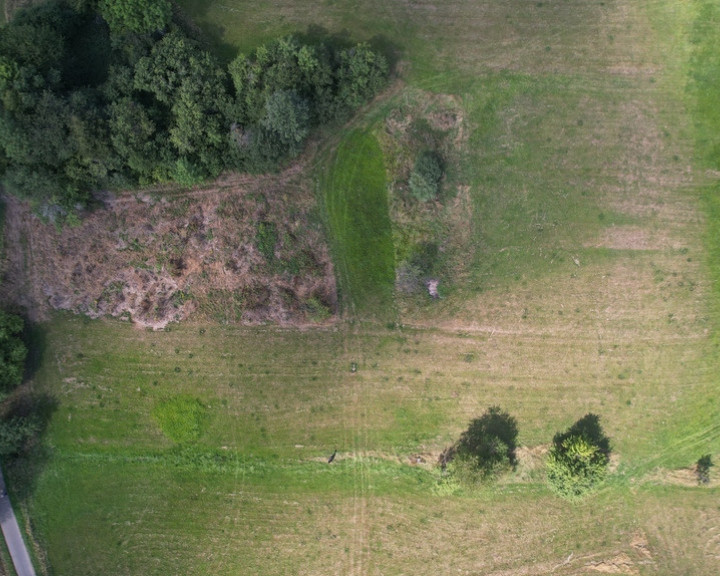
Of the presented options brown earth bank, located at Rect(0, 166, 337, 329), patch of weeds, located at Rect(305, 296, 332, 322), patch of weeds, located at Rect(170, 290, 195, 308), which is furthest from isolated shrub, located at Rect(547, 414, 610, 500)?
patch of weeds, located at Rect(170, 290, 195, 308)

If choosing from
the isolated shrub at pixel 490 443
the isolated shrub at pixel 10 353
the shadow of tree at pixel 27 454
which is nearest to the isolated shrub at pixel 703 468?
the isolated shrub at pixel 490 443

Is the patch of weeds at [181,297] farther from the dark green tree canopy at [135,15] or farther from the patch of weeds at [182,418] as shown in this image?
the dark green tree canopy at [135,15]

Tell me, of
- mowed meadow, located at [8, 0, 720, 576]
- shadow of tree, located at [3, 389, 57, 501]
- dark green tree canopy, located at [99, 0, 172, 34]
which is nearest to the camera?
dark green tree canopy, located at [99, 0, 172, 34]

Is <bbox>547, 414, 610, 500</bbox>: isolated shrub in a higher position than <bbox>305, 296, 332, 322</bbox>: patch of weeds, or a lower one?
lower

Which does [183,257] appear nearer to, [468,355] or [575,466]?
[468,355]

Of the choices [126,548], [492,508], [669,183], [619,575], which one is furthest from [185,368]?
[669,183]

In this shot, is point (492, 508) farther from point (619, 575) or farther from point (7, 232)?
point (7, 232)

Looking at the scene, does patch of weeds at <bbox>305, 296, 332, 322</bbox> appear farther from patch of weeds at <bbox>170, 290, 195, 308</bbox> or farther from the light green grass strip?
patch of weeds at <bbox>170, 290, 195, 308</bbox>
